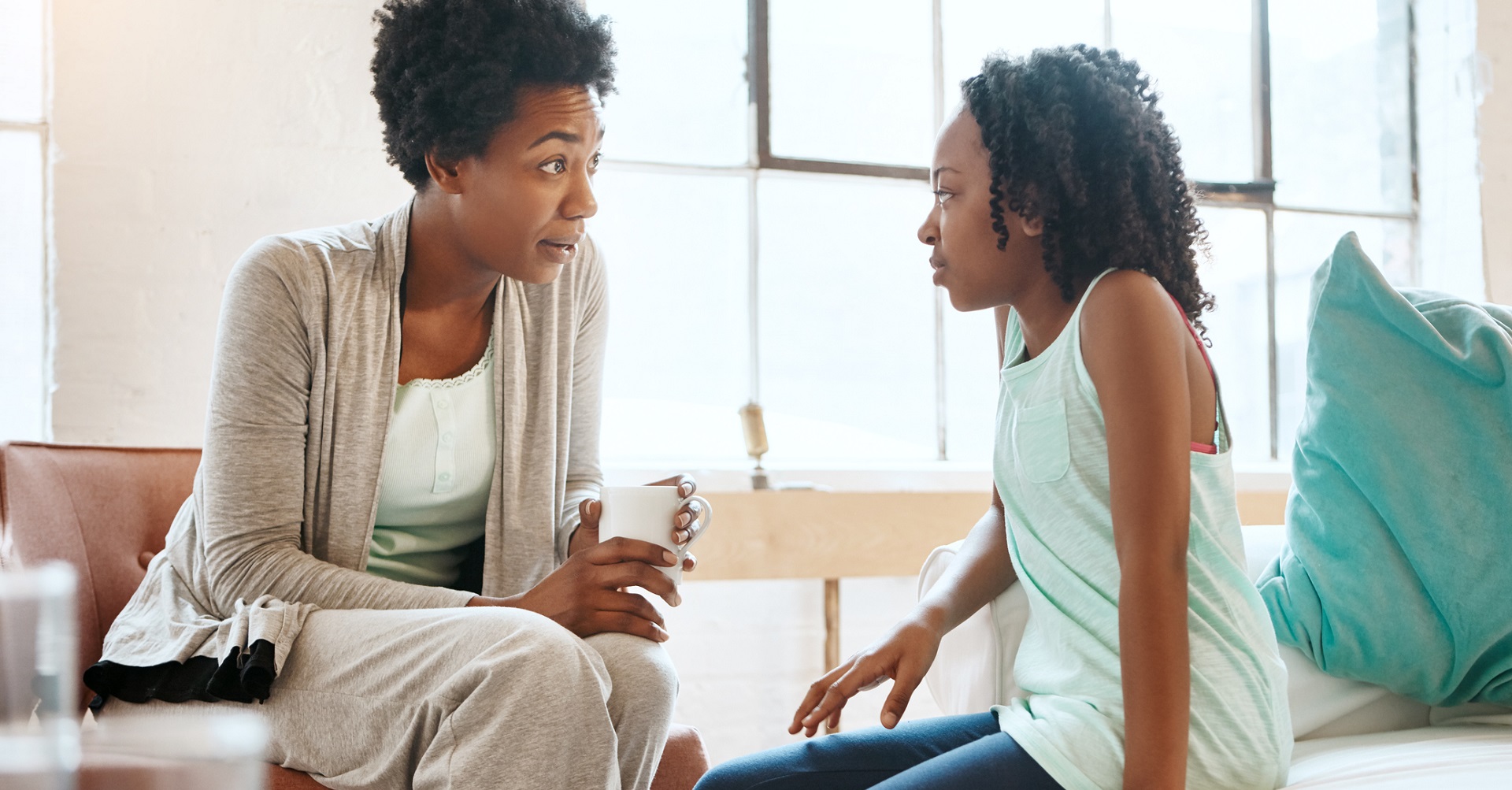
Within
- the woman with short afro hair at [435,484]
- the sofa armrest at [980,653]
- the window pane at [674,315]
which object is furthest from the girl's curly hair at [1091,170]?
the window pane at [674,315]

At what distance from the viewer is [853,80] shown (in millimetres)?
2939

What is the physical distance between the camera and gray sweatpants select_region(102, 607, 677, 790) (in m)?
0.92

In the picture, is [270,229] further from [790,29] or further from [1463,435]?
[1463,435]

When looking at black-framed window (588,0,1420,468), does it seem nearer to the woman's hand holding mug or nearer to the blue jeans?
the woman's hand holding mug

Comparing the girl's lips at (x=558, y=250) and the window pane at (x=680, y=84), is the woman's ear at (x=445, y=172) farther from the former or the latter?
the window pane at (x=680, y=84)

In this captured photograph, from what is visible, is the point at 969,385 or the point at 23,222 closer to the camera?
the point at 23,222

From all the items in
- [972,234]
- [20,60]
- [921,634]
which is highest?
[20,60]

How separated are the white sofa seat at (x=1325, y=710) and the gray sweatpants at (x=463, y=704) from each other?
0.33m

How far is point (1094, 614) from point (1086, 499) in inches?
4.0

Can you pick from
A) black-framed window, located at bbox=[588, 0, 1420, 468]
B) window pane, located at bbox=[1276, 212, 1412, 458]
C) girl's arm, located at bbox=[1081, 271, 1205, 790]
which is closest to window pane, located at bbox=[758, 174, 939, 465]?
black-framed window, located at bbox=[588, 0, 1420, 468]

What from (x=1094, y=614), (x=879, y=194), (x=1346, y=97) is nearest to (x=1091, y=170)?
(x=1094, y=614)

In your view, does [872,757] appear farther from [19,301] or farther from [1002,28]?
[1002,28]

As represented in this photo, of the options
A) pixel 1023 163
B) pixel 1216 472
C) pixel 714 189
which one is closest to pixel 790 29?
pixel 714 189

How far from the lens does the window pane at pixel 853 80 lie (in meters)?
2.88
